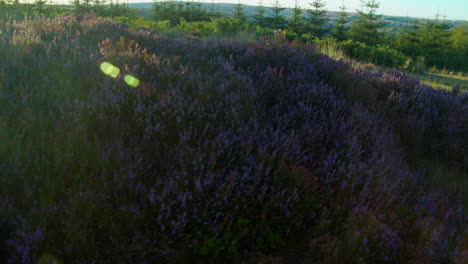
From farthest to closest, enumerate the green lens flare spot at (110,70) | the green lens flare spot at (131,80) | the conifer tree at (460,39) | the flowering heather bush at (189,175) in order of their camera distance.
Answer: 1. the conifer tree at (460,39)
2. the green lens flare spot at (110,70)
3. the green lens flare spot at (131,80)
4. the flowering heather bush at (189,175)

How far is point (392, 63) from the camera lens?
14469mm

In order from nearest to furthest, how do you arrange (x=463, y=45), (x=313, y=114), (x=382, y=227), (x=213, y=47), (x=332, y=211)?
(x=382, y=227)
(x=332, y=211)
(x=313, y=114)
(x=213, y=47)
(x=463, y=45)

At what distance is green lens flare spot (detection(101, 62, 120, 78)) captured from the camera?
3.36 meters

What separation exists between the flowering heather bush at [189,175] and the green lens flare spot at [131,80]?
6 cm

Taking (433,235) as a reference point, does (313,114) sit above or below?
above

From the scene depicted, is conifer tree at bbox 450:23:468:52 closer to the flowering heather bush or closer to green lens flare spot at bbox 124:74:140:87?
the flowering heather bush

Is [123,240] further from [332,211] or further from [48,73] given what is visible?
→ [48,73]

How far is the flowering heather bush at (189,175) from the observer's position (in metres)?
1.99

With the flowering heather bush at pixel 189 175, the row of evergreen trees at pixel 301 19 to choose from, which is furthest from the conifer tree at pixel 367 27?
the flowering heather bush at pixel 189 175

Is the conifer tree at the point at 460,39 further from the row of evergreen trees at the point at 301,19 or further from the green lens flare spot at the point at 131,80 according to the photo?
the green lens flare spot at the point at 131,80

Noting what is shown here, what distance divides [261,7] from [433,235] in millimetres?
43820

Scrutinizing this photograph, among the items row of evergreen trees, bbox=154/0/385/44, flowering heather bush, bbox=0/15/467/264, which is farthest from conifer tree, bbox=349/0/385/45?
flowering heather bush, bbox=0/15/467/264

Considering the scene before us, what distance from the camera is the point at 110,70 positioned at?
3480mm

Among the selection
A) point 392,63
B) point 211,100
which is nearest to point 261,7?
point 392,63
